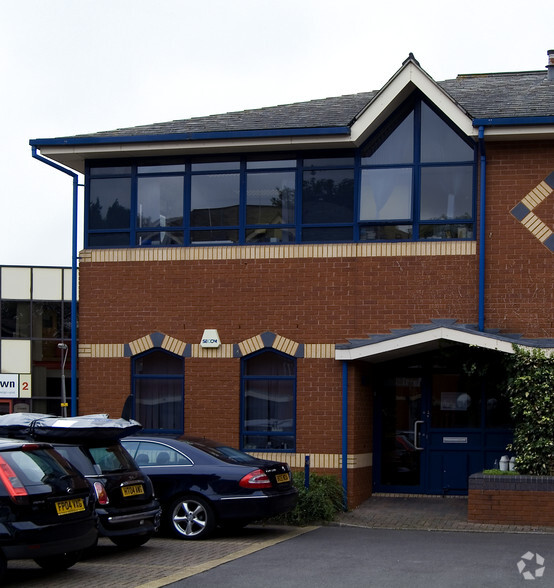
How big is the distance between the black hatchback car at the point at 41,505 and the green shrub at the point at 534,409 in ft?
24.3

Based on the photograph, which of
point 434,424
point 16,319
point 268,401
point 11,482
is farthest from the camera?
point 16,319

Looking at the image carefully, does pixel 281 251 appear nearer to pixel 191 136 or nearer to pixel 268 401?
pixel 191 136

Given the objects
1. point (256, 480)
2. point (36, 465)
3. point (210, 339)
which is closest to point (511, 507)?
point (256, 480)

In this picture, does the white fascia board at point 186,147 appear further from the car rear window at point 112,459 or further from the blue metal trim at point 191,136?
the car rear window at point 112,459

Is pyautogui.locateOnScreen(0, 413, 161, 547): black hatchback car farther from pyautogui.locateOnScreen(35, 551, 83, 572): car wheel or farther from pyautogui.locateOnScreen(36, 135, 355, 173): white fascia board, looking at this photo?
pyautogui.locateOnScreen(36, 135, 355, 173): white fascia board

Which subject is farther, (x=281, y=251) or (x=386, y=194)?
(x=281, y=251)

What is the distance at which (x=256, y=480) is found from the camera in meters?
13.1

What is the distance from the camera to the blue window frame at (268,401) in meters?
17.1

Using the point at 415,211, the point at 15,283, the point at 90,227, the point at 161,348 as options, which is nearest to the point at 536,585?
the point at 415,211

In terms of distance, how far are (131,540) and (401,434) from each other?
22.6 ft

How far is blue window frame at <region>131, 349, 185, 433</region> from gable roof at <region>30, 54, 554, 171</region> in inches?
142

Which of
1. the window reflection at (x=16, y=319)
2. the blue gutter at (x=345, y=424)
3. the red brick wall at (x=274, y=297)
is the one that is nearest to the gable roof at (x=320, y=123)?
the red brick wall at (x=274, y=297)

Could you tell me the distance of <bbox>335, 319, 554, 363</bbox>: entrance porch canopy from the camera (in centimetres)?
1545

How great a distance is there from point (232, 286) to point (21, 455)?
790 centimetres
